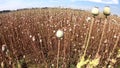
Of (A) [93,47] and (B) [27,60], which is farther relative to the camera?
(A) [93,47]

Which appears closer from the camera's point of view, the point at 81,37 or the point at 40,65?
the point at 40,65

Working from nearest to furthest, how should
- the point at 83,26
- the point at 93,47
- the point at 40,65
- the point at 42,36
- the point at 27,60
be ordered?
the point at 40,65
the point at 27,60
the point at 93,47
the point at 42,36
the point at 83,26

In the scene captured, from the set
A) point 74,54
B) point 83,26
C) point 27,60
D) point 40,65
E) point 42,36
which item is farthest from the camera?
point 83,26

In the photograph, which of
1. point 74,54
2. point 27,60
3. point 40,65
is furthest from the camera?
point 74,54

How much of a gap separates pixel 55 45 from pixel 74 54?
2.05 feet

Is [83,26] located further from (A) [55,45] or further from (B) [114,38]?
(A) [55,45]

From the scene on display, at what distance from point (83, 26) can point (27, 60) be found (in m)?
4.65

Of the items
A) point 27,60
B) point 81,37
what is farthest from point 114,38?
point 27,60

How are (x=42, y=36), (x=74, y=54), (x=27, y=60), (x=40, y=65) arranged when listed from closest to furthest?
1. (x=40, y=65)
2. (x=27, y=60)
3. (x=74, y=54)
4. (x=42, y=36)

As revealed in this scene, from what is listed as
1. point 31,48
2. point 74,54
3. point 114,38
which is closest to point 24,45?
point 31,48

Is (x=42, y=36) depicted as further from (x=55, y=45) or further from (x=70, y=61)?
(x=70, y=61)

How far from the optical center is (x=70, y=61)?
688cm

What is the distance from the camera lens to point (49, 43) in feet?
26.7

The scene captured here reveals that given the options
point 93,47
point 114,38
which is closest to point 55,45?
point 93,47
